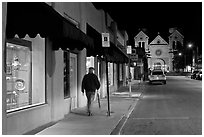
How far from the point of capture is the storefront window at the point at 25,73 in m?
9.37

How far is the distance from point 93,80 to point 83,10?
4.16 metres

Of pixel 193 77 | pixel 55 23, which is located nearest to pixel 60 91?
pixel 55 23

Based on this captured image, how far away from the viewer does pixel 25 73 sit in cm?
1022

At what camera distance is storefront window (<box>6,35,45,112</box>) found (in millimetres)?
9367

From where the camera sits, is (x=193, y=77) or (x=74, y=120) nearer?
(x=74, y=120)

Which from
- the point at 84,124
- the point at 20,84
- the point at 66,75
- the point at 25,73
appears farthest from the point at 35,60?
the point at 66,75

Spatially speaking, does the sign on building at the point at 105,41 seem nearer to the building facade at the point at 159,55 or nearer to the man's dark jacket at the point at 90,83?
the man's dark jacket at the point at 90,83

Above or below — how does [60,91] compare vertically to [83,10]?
below

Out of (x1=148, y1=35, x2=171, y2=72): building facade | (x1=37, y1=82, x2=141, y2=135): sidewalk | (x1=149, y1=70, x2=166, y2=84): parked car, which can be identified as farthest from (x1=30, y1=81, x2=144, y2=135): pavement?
(x1=148, y1=35, x2=171, y2=72): building facade

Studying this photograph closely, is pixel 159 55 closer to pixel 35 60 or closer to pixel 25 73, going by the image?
pixel 35 60

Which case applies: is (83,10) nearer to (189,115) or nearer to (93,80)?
(93,80)

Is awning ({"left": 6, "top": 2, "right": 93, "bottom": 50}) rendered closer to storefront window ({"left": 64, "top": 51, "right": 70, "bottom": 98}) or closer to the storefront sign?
the storefront sign

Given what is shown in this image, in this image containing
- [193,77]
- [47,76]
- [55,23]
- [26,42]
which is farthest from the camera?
[193,77]

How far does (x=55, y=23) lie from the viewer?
26.8 feet
